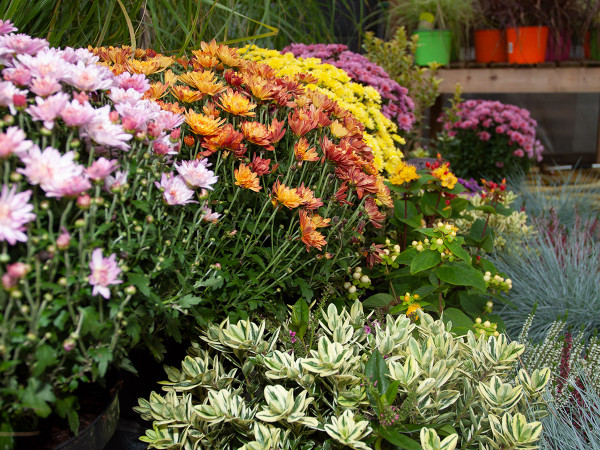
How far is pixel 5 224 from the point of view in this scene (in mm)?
750

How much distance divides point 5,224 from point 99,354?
0.25 m

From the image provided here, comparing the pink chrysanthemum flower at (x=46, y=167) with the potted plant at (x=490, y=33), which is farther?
the potted plant at (x=490, y=33)

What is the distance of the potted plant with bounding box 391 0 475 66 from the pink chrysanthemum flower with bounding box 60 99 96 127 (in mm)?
4012

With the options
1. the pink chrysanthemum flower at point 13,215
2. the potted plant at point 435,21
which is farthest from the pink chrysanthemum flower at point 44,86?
the potted plant at point 435,21

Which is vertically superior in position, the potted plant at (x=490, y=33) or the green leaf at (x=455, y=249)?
the potted plant at (x=490, y=33)

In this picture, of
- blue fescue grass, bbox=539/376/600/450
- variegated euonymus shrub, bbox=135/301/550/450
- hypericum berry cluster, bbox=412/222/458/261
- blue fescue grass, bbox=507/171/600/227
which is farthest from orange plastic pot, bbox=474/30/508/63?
variegated euonymus shrub, bbox=135/301/550/450

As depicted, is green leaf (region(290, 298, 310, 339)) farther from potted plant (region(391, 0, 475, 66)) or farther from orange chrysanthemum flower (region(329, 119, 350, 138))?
potted plant (region(391, 0, 475, 66))

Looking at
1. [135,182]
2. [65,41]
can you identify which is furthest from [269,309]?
[65,41]

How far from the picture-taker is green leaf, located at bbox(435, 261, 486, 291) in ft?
4.97

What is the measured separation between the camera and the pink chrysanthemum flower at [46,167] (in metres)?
0.80

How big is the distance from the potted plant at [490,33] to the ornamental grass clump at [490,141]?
1.64ft

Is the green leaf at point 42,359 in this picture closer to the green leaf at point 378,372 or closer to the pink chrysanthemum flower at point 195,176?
the pink chrysanthemum flower at point 195,176

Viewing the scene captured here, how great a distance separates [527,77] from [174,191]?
422cm

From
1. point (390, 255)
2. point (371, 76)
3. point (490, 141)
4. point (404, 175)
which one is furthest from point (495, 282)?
point (490, 141)
